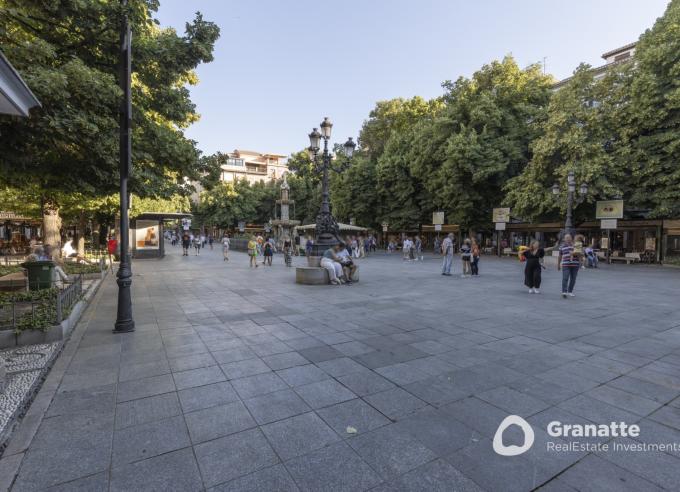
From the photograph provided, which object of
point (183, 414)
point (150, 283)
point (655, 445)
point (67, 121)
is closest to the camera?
point (655, 445)

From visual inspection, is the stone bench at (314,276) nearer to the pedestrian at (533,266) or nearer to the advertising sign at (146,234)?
the pedestrian at (533,266)

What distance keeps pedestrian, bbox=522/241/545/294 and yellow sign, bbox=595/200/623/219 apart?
1436cm

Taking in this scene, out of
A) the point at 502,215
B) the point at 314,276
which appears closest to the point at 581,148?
the point at 502,215

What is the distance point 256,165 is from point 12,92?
306 ft

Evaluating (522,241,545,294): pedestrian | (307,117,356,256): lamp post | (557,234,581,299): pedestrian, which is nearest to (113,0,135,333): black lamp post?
(307,117,356,256): lamp post

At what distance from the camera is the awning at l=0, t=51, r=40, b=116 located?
307cm

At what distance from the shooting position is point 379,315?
7.36m

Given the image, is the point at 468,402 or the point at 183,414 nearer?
the point at 183,414

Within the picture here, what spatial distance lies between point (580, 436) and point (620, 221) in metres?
27.1

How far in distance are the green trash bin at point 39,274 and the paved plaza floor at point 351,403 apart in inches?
63.8

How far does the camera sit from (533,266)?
10227mm

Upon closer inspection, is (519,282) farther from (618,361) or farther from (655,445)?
(655,445)

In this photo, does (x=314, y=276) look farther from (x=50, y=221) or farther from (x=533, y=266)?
(x=50, y=221)

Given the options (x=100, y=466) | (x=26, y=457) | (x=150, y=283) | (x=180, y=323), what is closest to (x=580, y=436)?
(x=100, y=466)
